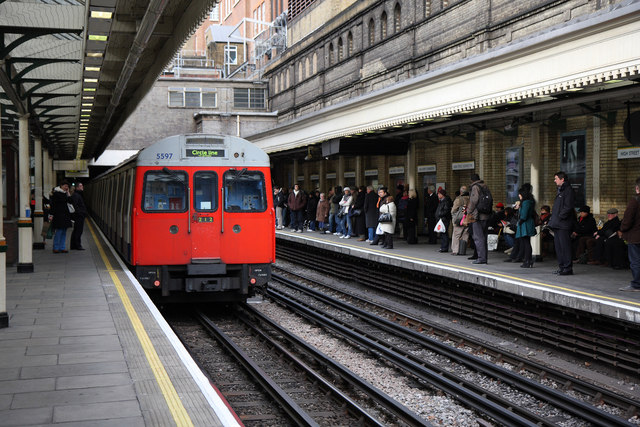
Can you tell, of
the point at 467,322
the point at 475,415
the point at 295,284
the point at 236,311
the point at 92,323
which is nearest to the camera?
the point at 475,415

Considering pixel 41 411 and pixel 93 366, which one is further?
pixel 93 366

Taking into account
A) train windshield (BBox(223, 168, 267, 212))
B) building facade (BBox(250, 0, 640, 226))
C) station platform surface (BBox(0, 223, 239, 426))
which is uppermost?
building facade (BBox(250, 0, 640, 226))

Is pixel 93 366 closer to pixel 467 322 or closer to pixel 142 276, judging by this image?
pixel 142 276

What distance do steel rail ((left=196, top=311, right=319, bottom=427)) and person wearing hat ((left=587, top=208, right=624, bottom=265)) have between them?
22.4 ft

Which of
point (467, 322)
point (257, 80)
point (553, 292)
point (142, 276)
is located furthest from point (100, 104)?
point (257, 80)

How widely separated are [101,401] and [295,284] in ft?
36.8

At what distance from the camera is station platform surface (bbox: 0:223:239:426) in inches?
193

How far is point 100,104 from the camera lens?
1827 centimetres

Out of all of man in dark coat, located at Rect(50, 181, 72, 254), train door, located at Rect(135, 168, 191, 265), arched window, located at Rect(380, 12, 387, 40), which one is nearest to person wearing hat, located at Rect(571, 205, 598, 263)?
train door, located at Rect(135, 168, 191, 265)

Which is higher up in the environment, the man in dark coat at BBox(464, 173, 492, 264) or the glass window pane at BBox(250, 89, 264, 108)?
the glass window pane at BBox(250, 89, 264, 108)

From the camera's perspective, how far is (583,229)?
13.3m

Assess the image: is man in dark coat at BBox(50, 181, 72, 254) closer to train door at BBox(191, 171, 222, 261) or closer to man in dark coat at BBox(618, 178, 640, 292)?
train door at BBox(191, 171, 222, 261)

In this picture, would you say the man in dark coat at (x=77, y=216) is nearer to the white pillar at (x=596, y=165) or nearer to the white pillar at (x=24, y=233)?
the white pillar at (x=24, y=233)

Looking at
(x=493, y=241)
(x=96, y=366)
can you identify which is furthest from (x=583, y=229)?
(x=96, y=366)
